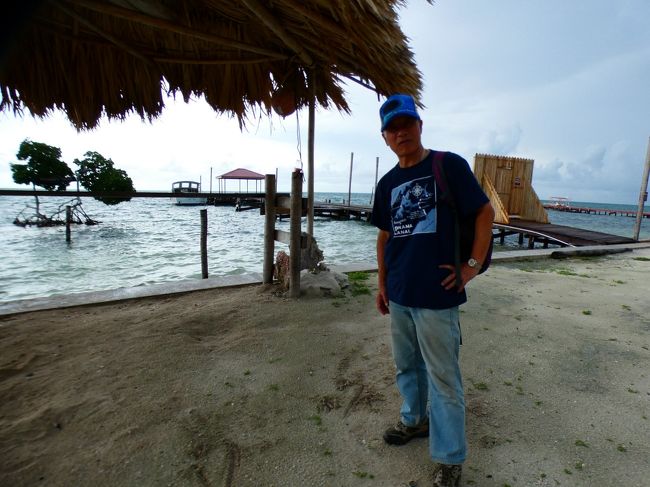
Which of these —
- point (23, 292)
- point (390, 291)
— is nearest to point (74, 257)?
point (23, 292)

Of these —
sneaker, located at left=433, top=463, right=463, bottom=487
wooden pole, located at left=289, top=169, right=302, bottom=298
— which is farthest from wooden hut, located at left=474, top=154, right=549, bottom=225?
sneaker, located at left=433, top=463, right=463, bottom=487

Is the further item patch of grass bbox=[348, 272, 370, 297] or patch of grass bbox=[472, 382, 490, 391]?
patch of grass bbox=[348, 272, 370, 297]

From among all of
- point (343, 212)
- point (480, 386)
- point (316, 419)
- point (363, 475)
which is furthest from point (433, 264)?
point (343, 212)

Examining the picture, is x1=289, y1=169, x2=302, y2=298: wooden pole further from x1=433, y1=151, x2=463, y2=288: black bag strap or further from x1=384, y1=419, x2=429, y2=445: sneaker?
x1=433, y1=151, x2=463, y2=288: black bag strap

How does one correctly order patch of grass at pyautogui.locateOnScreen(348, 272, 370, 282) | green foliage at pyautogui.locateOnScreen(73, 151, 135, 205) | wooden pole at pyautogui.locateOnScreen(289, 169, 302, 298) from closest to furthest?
1. wooden pole at pyautogui.locateOnScreen(289, 169, 302, 298)
2. patch of grass at pyautogui.locateOnScreen(348, 272, 370, 282)
3. green foliage at pyautogui.locateOnScreen(73, 151, 135, 205)

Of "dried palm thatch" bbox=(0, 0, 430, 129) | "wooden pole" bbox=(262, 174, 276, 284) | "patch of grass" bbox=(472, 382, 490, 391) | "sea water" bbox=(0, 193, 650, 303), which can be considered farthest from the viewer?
"sea water" bbox=(0, 193, 650, 303)

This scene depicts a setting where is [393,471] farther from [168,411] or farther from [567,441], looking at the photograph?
[168,411]

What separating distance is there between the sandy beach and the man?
0.32 metres

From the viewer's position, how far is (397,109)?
1.76 meters

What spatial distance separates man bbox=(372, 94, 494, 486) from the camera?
65.7 inches

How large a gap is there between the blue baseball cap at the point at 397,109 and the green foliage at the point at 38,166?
1019 inches

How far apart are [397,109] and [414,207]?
1.60 feet

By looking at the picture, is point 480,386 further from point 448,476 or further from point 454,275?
point 454,275

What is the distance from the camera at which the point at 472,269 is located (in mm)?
1683
